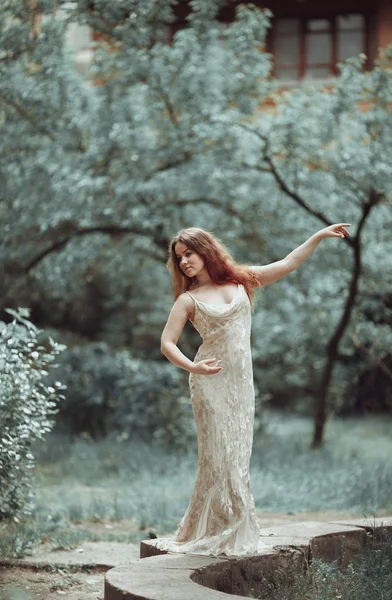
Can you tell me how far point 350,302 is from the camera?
10.9 m

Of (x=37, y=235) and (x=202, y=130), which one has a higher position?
(x=202, y=130)

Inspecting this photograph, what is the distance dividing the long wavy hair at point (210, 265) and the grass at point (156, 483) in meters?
2.49

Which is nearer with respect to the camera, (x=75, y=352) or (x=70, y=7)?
(x=70, y=7)

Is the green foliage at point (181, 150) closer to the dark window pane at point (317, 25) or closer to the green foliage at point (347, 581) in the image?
the green foliage at point (347, 581)

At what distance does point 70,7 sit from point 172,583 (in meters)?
8.59

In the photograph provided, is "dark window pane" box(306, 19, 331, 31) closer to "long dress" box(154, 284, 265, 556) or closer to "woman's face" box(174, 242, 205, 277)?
"woman's face" box(174, 242, 205, 277)

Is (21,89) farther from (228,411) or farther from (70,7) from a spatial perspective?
(228,411)

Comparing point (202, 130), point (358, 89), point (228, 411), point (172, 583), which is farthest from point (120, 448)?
point (172, 583)

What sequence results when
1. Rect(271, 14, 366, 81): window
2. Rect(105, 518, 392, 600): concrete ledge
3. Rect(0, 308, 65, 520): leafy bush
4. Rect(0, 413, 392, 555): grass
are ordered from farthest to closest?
Rect(271, 14, 366, 81): window
Rect(0, 413, 392, 555): grass
Rect(0, 308, 65, 520): leafy bush
Rect(105, 518, 392, 600): concrete ledge

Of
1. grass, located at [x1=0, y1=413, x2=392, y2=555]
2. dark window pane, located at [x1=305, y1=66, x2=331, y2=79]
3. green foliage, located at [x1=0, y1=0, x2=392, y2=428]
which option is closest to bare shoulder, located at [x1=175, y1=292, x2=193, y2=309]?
grass, located at [x1=0, y1=413, x2=392, y2=555]

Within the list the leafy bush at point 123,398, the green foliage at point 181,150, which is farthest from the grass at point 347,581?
the leafy bush at point 123,398

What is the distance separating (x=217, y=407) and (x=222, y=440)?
187 millimetres

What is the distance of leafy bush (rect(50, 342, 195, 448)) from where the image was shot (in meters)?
11.8

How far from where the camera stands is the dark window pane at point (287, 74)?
18450 mm
